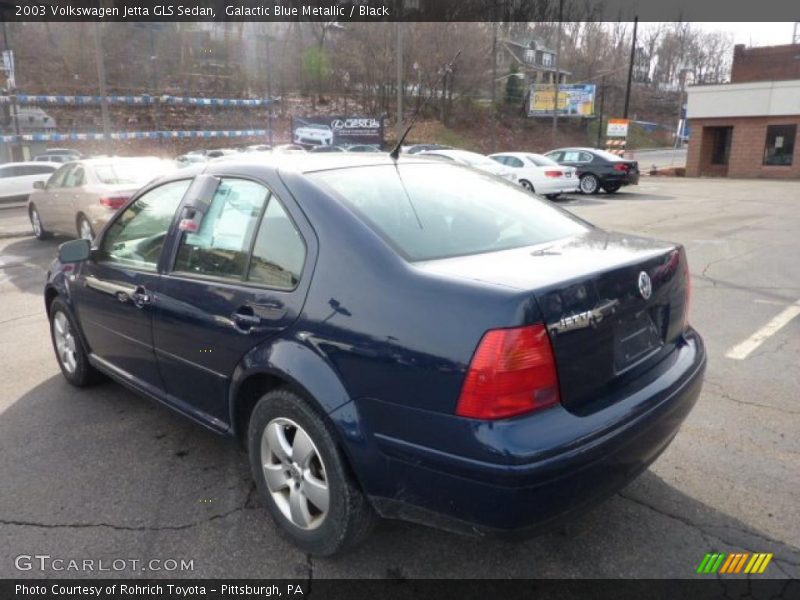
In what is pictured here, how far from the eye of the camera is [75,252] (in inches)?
154

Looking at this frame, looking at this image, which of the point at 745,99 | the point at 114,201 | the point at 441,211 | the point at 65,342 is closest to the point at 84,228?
the point at 114,201

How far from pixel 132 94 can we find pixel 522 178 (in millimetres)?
36008

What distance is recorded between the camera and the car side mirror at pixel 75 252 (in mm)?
3900

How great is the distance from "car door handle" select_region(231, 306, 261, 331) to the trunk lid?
792mm

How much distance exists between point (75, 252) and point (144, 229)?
613 mm

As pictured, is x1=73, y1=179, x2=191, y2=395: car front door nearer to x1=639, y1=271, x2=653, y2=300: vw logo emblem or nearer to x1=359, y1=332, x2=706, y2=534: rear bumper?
x1=359, y1=332, x2=706, y2=534: rear bumper

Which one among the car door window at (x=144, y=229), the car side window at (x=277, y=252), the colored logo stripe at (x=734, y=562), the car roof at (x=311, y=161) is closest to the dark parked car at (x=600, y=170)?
the car roof at (x=311, y=161)

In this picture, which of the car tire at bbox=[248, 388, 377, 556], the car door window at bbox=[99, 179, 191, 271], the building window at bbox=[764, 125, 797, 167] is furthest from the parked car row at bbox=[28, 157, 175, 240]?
the building window at bbox=[764, 125, 797, 167]

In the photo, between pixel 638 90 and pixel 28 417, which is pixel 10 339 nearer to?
pixel 28 417

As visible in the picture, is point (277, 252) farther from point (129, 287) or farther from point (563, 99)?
point (563, 99)

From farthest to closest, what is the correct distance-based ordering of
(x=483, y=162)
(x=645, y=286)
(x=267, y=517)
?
(x=483, y=162) → (x=267, y=517) → (x=645, y=286)

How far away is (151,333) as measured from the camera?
10.9 feet

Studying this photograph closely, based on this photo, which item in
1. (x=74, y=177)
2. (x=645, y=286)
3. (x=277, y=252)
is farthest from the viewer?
(x=74, y=177)

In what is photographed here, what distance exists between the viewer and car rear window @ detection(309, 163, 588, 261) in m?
2.61
